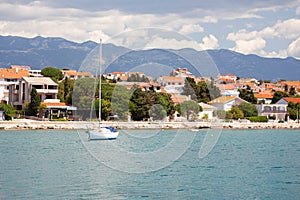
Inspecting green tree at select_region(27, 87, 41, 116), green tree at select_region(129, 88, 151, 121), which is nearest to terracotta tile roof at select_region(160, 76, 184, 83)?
green tree at select_region(129, 88, 151, 121)

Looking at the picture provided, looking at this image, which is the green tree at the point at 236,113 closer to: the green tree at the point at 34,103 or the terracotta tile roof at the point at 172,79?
the green tree at the point at 34,103

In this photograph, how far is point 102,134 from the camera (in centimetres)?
3158

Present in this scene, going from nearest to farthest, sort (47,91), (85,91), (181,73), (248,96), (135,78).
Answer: (181,73) < (135,78) < (85,91) < (47,91) < (248,96)

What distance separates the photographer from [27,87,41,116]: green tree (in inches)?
1928

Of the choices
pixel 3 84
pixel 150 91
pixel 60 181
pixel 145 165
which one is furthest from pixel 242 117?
pixel 60 181

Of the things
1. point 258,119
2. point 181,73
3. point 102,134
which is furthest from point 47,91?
point 181,73

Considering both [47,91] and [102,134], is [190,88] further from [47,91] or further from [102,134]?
[47,91]

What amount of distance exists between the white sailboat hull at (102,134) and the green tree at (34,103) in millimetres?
18050

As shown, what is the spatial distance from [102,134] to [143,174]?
13331 millimetres

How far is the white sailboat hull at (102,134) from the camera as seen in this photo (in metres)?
31.5

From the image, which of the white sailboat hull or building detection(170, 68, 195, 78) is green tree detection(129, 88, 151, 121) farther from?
building detection(170, 68, 195, 78)

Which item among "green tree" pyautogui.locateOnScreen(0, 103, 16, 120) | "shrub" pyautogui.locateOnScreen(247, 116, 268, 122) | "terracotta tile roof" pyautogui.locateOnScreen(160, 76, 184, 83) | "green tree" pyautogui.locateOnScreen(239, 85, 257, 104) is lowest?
"shrub" pyautogui.locateOnScreen(247, 116, 268, 122)

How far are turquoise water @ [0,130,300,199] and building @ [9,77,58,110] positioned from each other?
23.8 meters

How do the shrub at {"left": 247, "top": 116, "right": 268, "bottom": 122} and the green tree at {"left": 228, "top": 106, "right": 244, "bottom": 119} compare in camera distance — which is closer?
the green tree at {"left": 228, "top": 106, "right": 244, "bottom": 119}
